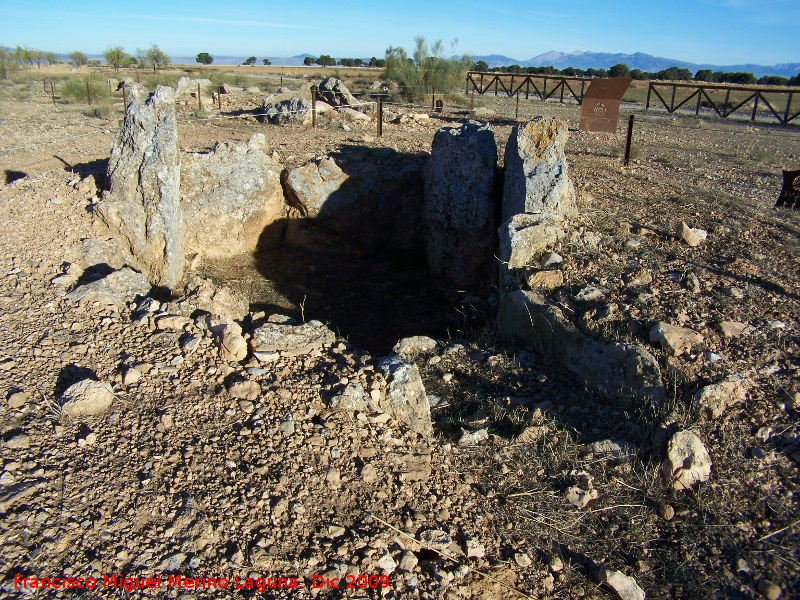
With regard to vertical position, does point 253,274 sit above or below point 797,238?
below

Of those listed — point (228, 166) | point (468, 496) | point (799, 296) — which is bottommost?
point (468, 496)

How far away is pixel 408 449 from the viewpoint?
11.9ft

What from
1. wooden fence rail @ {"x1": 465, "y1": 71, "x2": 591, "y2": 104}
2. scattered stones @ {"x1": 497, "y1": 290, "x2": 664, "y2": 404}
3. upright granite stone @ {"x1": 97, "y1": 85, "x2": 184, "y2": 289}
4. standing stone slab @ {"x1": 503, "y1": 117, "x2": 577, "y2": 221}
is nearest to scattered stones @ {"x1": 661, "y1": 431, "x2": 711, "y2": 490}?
scattered stones @ {"x1": 497, "y1": 290, "x2": 664, "y2": 404}

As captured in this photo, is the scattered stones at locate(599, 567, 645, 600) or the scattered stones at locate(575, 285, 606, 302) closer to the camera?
the scattered stones at locate(599, 567, 645, 600)

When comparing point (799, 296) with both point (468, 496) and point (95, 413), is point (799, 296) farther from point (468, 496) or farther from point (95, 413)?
point (95, 413)

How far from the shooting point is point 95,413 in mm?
3420

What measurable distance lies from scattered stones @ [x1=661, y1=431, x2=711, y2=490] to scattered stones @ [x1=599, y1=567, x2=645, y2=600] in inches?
29.6

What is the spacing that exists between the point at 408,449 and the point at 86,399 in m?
1.92

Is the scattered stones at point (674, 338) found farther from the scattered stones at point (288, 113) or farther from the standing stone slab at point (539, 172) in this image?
the scattered stones at point (288, 113)

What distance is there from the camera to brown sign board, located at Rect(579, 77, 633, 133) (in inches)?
489

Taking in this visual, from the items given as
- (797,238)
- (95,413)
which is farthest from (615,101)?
(95,413)

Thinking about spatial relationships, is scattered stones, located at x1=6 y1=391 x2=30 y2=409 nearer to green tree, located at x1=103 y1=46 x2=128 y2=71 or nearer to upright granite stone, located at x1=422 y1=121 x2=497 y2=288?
upright granite stone, located at x1=422 y1=121 x2=497 y2=288

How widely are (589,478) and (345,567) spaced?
1.60 metres

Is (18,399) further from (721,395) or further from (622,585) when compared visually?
(721,395)
